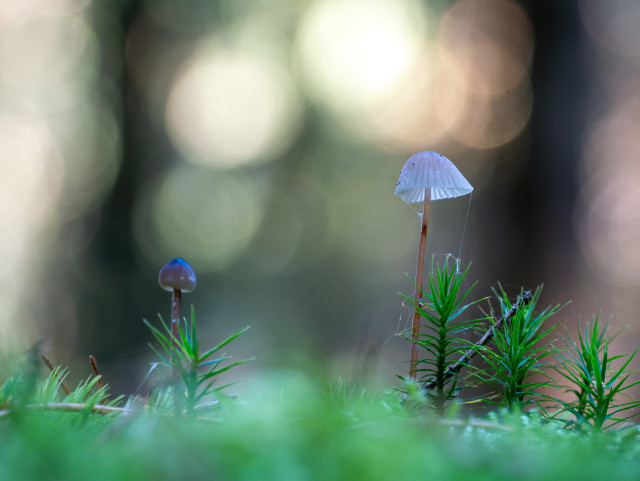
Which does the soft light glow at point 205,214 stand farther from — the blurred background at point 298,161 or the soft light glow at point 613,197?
the soft light glow at point 613,197

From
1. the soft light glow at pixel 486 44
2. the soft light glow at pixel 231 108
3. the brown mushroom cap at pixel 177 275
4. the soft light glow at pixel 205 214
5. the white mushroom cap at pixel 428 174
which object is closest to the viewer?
the white mushroom cap at pixel 428 174

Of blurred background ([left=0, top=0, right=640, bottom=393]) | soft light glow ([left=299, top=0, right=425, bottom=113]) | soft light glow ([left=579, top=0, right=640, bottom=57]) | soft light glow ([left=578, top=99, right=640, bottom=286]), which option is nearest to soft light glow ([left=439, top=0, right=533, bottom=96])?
blurred background ([left=0, top=0, right=640, bottom=393])

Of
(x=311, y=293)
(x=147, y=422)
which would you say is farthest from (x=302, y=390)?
(x=311, y=293)

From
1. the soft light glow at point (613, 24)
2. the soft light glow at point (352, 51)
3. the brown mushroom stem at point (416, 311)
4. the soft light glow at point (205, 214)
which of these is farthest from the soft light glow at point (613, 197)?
the soft light glow at point (205, 214)

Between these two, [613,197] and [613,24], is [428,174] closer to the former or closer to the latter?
[613,197]

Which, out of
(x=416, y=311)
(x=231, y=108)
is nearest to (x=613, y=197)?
(x=416, y=311)

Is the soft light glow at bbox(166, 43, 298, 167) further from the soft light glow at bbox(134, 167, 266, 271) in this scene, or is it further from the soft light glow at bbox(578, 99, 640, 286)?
the soft light glow at bbox(578, 99, 640, 286)

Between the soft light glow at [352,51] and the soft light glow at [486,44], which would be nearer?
the soft light glow at [486,44]
